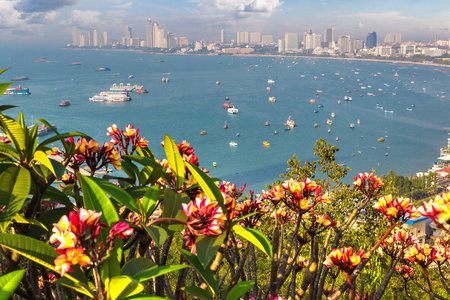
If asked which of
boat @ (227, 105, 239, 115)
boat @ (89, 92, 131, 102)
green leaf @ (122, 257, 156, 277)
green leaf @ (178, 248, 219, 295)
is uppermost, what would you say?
green leaf @ (122, 257, 156, 277)

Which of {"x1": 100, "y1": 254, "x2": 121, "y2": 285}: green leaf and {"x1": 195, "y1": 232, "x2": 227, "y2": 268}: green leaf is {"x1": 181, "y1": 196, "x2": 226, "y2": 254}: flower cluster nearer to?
{"x1": 195, "y1": 232, "x2": 227, "y2": 268}: green leaf

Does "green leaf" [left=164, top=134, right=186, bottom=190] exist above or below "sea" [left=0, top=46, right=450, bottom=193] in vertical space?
above

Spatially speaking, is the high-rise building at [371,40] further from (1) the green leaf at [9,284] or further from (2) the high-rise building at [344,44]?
(1) the green leaf at [9,284]

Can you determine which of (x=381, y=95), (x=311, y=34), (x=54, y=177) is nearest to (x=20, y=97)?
(x=381, y=95)

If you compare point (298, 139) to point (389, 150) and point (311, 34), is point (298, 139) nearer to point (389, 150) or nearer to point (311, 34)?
point (389, 150)

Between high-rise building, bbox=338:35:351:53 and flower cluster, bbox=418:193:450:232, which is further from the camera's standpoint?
high-rise building, bbox=338:35:351:53

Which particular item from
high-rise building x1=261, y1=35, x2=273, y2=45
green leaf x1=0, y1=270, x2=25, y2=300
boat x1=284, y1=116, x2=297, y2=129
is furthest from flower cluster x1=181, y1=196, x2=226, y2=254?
high-rise building x1=261, y1=35, x2=273, y2=45

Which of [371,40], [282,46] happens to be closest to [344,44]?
[371,40]
